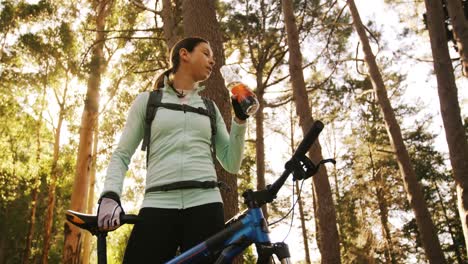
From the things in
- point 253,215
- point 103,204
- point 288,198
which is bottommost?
point 253,215

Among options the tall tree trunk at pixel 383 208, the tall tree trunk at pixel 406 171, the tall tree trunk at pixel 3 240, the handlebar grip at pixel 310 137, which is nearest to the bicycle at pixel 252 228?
the handlebar grip at pixel 310 137

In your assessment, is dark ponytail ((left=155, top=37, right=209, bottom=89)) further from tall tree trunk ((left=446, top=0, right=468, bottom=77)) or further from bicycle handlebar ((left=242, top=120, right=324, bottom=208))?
tall tree trunk ((left=446, top=0, right=468, bottom=77))

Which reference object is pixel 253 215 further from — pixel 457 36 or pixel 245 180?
pixel 245 180

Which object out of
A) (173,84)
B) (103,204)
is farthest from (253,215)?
(173,84)

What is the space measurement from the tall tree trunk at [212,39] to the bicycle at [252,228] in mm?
Answer: 2111

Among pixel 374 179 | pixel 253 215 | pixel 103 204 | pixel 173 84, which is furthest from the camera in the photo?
pixel 374 179

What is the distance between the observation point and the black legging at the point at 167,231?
1896 mm

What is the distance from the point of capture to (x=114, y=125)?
14344 mm

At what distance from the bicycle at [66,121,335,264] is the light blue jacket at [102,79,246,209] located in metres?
0.22

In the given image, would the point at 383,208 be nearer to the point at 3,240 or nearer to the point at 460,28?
the point at 460,28

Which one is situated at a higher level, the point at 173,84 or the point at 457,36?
the point at 457,36

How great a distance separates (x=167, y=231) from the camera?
6.33ft

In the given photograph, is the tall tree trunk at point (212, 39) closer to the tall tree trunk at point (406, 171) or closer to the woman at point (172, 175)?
the woman at point (172, 175)

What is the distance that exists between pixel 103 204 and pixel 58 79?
1630 cm
